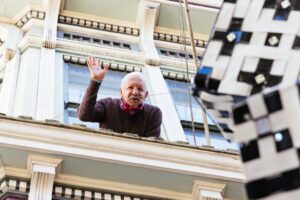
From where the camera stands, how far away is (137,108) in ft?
19.6

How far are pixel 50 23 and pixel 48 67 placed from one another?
5.16 feet

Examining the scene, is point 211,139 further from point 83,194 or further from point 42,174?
point 42,174

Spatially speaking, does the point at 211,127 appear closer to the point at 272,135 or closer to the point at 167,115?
the point at 167,115

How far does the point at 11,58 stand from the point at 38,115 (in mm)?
2227

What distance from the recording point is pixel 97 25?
1047 centimetres

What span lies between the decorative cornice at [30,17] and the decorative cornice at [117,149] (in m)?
5.35

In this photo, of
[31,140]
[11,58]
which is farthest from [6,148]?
[11,58]

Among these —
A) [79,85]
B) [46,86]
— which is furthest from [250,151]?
[79,85]

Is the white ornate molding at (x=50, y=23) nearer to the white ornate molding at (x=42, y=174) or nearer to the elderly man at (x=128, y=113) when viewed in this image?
the elderly man at (x=128, y=113)

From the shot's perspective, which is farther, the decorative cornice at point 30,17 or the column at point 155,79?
the decorative cornice at point 30,17

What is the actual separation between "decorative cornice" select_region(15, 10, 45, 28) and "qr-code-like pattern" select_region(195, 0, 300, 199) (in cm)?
737

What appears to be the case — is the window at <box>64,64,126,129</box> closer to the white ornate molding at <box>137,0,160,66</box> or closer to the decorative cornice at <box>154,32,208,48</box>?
the white ornate molding at <box>137,0,160,66</box>

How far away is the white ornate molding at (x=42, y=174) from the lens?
4.85 meters

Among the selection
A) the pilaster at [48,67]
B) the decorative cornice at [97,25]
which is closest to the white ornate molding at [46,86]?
the pilaster at [48,67]
